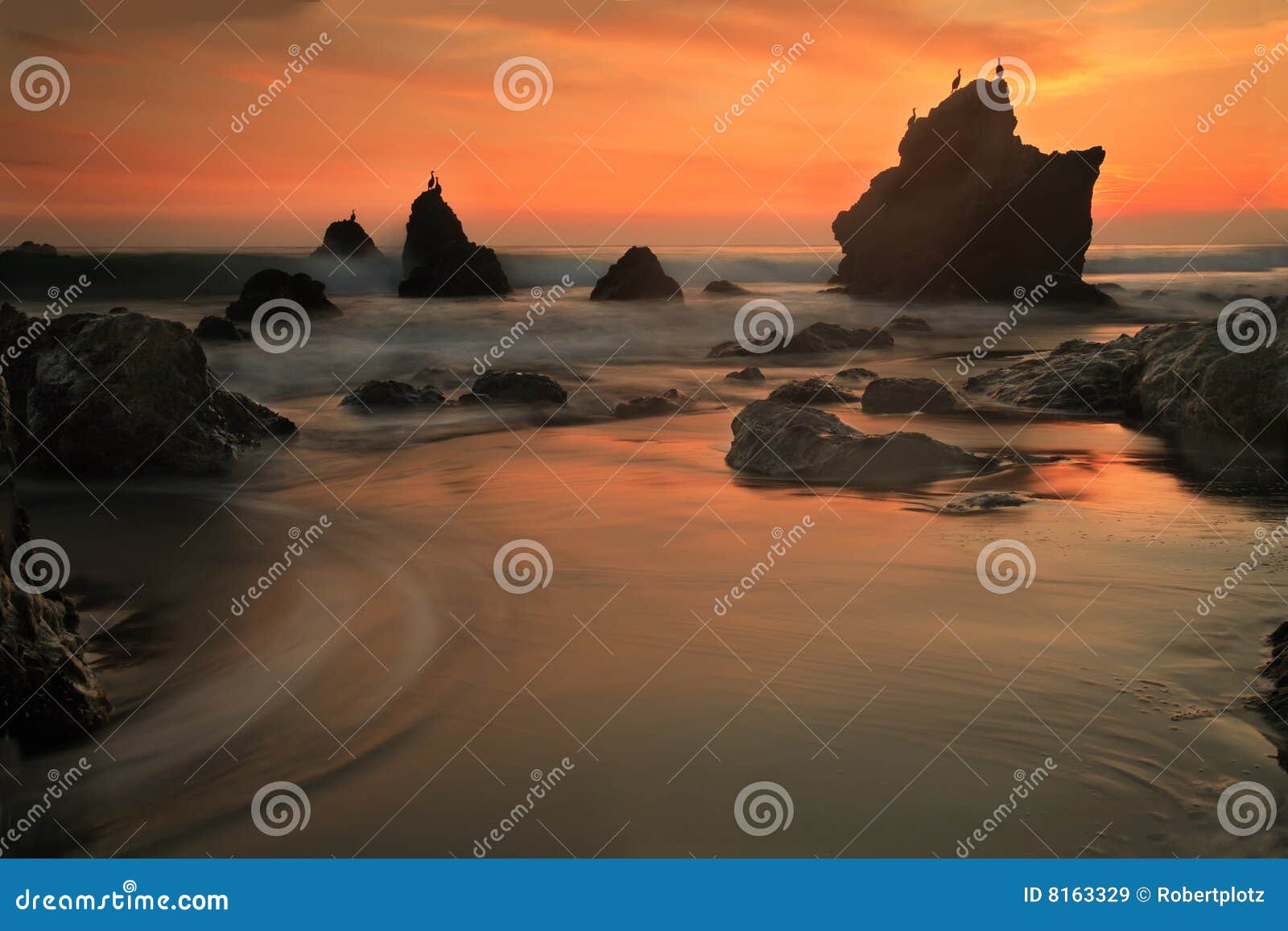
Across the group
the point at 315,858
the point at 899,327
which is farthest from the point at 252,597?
the point at 899,327

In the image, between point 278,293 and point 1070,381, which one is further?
point 278,293

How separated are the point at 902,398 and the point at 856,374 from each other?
3.16m

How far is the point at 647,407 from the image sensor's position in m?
13.9

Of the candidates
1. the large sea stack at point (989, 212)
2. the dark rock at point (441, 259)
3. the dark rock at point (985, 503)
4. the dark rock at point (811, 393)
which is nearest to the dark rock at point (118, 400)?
the dark rock at point (811, 393)

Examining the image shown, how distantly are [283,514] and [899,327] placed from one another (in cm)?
2075

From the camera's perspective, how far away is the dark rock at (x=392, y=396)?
560 inches

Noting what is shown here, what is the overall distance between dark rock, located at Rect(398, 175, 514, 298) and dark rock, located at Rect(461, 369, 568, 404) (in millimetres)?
17256

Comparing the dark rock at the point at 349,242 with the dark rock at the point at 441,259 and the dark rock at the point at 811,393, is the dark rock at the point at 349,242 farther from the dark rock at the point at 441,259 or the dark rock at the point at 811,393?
the dark rock at the point at 811,393

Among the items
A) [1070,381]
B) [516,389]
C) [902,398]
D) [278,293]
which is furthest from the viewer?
[278,293]

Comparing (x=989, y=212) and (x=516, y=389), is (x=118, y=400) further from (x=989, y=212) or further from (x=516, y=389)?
(x=989, y=212)

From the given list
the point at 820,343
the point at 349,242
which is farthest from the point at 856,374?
the point at 349,242

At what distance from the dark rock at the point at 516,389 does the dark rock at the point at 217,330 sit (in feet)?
25.6

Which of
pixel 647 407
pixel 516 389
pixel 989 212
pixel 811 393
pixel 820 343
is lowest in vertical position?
pixel 516 389

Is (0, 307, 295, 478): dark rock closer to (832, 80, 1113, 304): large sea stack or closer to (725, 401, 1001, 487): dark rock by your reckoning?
(725, 401, 1001, 487): dark rock
